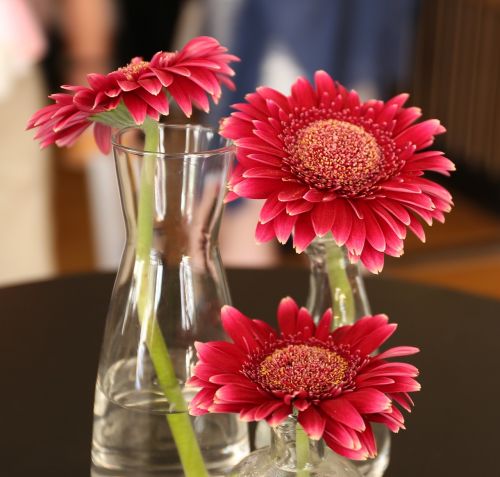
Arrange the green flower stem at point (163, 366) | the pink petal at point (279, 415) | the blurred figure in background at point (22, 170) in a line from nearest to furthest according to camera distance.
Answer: the pink petal at point (279, 415) → the green flower stem at point (163, 366) → the blurred figure in background at point (22, 170)

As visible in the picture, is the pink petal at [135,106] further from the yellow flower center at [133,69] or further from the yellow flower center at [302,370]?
the yellow flower center at [302,370]

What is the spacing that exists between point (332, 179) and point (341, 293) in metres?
0.14

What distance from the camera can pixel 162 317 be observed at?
48cm

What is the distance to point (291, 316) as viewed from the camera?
1.47 ft

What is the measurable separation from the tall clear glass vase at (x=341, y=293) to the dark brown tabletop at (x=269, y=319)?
0.5 inches

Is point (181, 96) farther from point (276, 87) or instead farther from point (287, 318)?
point (276, 87)

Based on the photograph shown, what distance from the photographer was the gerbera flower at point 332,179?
0.39m

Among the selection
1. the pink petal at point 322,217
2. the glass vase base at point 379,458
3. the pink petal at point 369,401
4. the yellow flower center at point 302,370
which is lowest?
the glass vase base at point 379,458

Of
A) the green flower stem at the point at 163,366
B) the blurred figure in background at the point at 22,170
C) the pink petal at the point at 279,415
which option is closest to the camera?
the pink petal at the point at 279,415

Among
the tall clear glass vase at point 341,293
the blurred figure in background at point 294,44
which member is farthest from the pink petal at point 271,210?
the blurred figure in background at point 294,44

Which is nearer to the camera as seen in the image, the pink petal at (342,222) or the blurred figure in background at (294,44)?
the pink petal at (342,222)

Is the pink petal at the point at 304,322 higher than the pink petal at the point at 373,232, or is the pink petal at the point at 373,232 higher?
the pink petal at the point at 373,232

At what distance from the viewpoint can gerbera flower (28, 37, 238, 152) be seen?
416 mm

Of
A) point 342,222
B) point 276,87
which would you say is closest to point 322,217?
point 342,222
